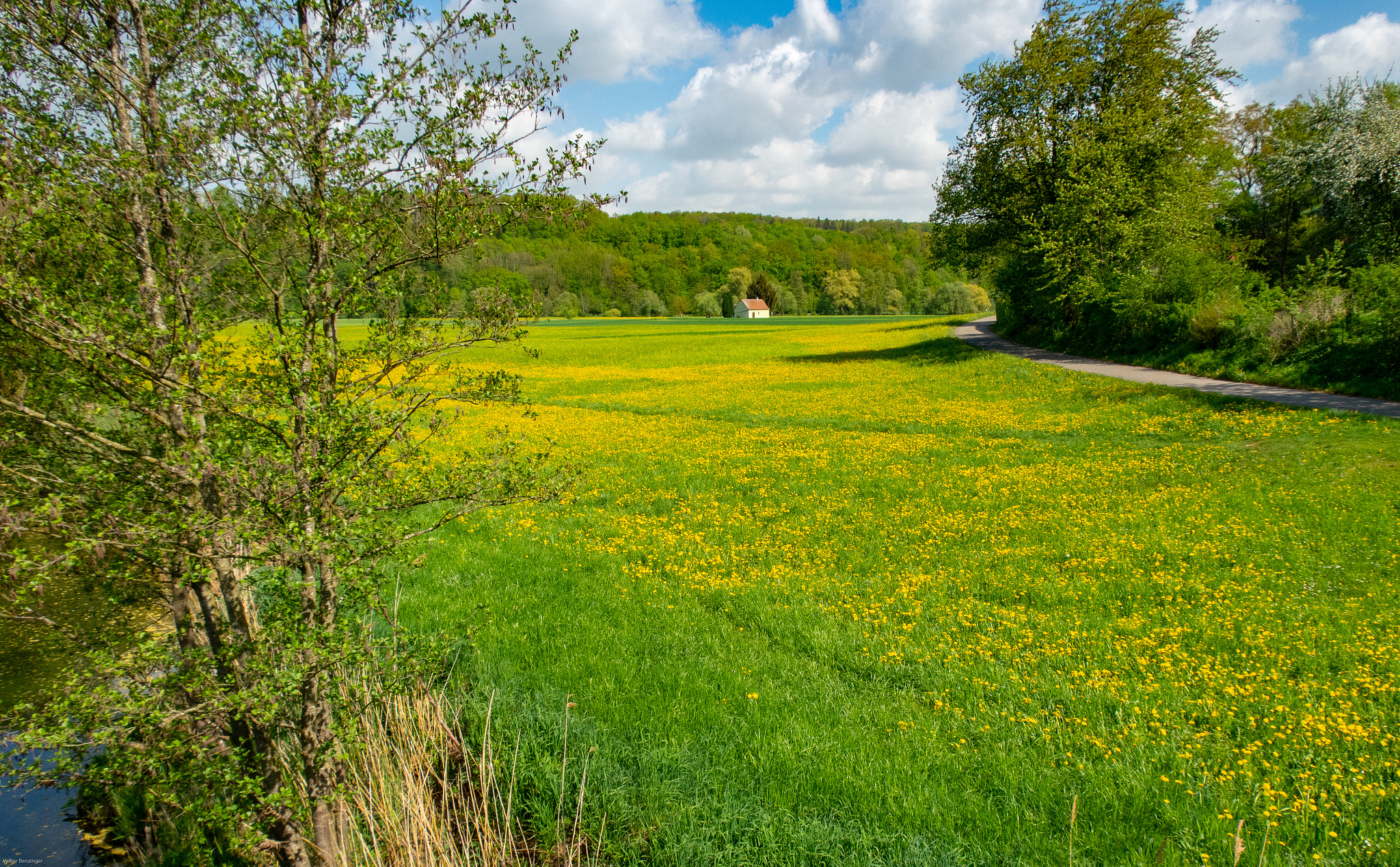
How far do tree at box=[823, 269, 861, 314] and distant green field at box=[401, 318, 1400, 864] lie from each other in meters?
122

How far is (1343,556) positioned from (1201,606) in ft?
8.72

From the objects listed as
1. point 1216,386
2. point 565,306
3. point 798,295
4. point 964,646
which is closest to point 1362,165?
point 1216,386

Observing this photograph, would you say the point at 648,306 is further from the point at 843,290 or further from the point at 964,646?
the point at 964,646

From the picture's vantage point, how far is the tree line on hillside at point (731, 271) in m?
124

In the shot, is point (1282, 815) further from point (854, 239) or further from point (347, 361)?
point (854, 239)

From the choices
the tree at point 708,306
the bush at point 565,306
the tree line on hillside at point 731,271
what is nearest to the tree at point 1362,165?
the tree line on hillside at point 731,271

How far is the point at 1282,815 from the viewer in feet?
16.2

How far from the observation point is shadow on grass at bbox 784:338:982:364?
113 ft

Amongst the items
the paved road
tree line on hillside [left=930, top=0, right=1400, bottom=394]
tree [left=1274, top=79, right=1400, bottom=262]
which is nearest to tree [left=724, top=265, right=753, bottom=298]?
tree line on hillside [left=930, top=0, right=1400, bottom=394]

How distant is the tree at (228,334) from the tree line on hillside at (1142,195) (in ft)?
82.0

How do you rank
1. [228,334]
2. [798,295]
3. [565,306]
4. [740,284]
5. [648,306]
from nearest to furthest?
[228,334], [565,306], [648,306], [740,284], [798,295]

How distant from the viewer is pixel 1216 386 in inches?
794

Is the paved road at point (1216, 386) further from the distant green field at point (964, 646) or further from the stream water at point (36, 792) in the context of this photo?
the stream water at point (36, 792)

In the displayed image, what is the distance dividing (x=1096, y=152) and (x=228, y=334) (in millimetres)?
34030
